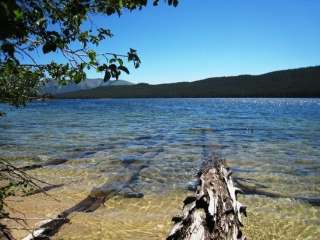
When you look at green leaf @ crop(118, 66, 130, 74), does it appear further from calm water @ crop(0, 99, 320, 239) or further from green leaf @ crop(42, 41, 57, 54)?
calm water @ crop(0, 99, 320, 239)

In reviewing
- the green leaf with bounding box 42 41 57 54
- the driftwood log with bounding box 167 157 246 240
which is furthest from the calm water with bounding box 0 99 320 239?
the green leaf with bounding box 42 41 57 54

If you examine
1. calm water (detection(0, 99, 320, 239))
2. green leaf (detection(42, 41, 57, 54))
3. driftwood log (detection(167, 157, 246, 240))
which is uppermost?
green leaf (detection(42, 41, 57, 54))

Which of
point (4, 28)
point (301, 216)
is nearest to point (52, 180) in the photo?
point (301, 216)

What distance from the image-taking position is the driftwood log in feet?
21.4

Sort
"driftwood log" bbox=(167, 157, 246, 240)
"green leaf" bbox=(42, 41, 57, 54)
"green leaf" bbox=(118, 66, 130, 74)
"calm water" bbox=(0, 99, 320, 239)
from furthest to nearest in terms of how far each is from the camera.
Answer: "calm water" bbox=(0, 99, 320, 239), "driftwood log" bbox=(167, 157, 246, 240), "green leaf" bbox=(118, 66, 130, 74), "green leaf" bbox=(42, 41, 57, 54)

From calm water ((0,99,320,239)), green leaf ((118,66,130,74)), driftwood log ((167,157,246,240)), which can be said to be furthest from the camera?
calm water ((0,99,320,239))

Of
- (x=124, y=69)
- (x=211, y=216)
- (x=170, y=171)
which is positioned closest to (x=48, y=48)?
(x=124, y=69)

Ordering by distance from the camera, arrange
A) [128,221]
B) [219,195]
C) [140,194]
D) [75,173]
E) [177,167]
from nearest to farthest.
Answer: [219,195]
[128,221]
[140,194]
[75,173]
[177,167]

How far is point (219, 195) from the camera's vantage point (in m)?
8.66

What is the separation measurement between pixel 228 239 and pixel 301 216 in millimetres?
5762

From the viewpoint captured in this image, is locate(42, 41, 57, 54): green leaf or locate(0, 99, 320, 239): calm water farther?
locate(0, 99, 320, 239): calm water

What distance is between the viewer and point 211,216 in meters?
7.08

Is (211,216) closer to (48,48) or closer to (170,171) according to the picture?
(48,48)

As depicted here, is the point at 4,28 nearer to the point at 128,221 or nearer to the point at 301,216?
the point at 128,221
